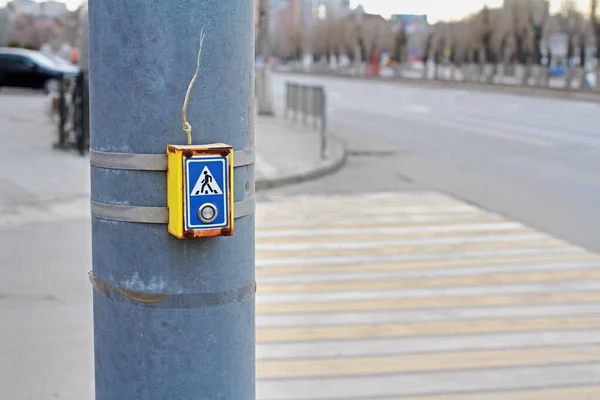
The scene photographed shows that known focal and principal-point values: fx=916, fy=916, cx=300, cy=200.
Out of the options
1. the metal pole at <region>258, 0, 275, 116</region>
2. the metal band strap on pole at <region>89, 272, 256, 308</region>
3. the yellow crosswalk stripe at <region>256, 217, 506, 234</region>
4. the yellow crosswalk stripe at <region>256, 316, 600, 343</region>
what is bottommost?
the yellow crosswalk stripe at <region>256, 316, 600, 343</region>

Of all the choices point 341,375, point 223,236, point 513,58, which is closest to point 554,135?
point 341,375

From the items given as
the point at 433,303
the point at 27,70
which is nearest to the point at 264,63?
the point at 27,70

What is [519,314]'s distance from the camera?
21.2ft

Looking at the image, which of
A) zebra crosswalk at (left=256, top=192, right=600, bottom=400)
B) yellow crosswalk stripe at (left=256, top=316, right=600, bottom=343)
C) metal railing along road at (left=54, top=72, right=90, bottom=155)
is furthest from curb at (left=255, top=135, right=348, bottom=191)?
yellow crosswalk stripe at (left=256, top=316, right=600, bottom=343)

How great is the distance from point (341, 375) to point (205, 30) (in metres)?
3.42

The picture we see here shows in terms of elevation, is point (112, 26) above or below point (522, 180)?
above

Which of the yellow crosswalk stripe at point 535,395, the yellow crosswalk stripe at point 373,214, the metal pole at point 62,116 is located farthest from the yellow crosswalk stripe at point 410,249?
the metal pole at point 62,116

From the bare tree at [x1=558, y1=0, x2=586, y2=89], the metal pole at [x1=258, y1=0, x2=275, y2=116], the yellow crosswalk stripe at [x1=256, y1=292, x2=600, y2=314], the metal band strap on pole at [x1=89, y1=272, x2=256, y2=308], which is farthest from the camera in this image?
the bare tree at [x1=558, y1=0, x2=586, y2=89]

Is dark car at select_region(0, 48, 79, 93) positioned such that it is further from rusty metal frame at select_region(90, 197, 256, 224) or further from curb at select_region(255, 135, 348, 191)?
rusty metal frame at select_region(90, 197, 256, 224)

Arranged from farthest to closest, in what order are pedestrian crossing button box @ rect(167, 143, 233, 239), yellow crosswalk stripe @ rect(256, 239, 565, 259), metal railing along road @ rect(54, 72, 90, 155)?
metal railing along road @ rect(54, 72, 90, 155) < yellow crosswalk stripe @ rect(256, 239, 565, 259) < pedestrian crossing button box @ rect(167, 143, 233, 239)

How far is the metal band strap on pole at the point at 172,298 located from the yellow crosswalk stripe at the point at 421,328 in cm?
357

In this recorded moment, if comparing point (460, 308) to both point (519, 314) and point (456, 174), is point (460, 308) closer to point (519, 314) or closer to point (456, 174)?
point (519, 314)

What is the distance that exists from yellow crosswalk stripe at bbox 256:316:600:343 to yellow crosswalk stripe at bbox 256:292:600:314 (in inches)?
16.2

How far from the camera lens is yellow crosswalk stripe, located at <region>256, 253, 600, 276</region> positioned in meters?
7.75
